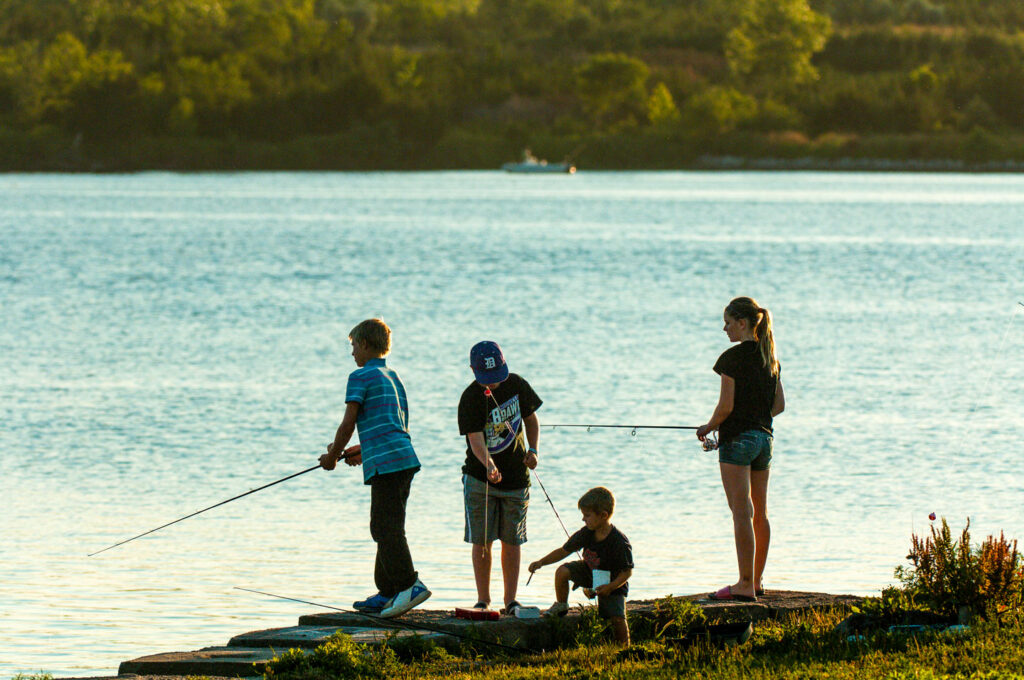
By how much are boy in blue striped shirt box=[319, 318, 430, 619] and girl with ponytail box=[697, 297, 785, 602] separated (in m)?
1.48

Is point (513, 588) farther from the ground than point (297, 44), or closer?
Answer: closer

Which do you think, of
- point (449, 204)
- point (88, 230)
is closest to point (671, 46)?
point (449, 204)

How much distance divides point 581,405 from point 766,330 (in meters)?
12.6

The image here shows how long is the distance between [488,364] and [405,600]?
1.25 meters

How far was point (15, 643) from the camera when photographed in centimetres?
882

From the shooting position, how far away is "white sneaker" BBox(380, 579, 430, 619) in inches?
301

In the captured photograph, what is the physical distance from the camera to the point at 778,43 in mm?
161750

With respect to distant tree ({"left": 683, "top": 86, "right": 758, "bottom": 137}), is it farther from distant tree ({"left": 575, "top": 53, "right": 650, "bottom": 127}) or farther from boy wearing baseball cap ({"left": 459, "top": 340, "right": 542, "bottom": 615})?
boy wearing baseball cap ({"left": 459, "top": 340, "right": 542, "bottom": 615})

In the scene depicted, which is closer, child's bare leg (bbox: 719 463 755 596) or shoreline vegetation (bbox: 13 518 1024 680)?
shoreline vegetation (bbox: 13 518 1024 680)

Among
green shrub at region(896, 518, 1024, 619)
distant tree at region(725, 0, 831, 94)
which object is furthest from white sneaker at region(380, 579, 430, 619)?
distant tree at region(725, 0, 831, 94)

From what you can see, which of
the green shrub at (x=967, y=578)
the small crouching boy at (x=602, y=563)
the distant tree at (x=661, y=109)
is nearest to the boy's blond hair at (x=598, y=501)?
the small crouching boy at (x=602, y=563)

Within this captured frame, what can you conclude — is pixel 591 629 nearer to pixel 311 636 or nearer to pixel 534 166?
pixel 311 636

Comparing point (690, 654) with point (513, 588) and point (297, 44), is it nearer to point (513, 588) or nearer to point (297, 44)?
point (513, 588)

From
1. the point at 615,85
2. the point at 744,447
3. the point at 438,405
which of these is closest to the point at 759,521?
the point at 744,447
